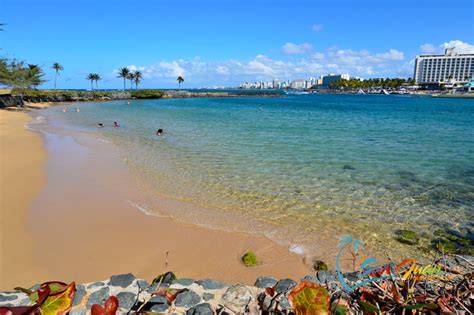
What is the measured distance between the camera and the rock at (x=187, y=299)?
9.32 feet

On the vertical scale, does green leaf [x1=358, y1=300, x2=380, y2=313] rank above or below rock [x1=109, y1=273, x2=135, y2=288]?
above

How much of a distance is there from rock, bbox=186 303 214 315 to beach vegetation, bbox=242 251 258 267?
201cm

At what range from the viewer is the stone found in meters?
2.83

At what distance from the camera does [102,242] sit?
5277mm

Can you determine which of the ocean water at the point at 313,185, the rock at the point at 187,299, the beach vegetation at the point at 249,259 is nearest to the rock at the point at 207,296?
the rock at the point at 187,299

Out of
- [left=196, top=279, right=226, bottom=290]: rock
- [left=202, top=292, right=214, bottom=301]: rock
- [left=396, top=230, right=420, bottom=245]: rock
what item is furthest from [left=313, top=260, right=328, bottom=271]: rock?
[left=202, top=292, right=214, bottom=301]: rock

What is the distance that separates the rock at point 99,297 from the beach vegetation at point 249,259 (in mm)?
2330

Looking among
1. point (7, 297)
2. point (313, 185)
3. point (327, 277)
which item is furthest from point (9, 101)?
point (327, 277)

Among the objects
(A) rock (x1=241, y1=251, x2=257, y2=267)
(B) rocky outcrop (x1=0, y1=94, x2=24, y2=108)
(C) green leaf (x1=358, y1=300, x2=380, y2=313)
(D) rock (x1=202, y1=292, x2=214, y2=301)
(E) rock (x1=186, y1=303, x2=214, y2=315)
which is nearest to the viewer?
(C) green leaf (x1=358, y1=300, x2=380, y2=313)

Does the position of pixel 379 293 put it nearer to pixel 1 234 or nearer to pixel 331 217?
pixel 331 217

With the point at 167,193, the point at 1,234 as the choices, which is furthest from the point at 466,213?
the point at 1,234

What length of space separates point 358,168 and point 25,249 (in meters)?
10.2

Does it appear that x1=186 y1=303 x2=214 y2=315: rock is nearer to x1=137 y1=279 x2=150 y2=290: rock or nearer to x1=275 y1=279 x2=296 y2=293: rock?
x1=137 y1=279 x2=150 y2=290: rock

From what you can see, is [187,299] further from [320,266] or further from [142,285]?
[320,266]
